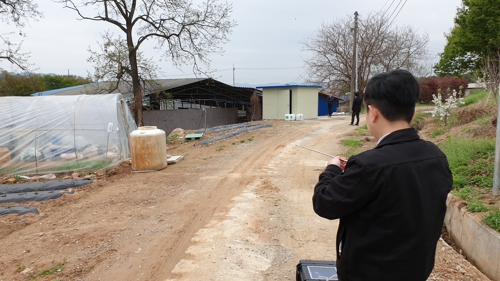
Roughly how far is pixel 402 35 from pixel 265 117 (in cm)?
1940

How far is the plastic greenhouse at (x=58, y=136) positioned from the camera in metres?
9.10

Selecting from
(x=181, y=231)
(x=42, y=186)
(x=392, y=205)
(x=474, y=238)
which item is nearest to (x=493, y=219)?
(x=474, y=238)

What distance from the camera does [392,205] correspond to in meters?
1.50

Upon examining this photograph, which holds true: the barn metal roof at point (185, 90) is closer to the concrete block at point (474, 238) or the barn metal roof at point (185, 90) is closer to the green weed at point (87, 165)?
the green weed at point (87, 165)

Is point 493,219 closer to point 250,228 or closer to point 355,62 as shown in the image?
point 250,228

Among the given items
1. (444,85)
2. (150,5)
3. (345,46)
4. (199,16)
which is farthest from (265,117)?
(444,85)

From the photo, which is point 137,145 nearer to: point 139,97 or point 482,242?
point 482,242

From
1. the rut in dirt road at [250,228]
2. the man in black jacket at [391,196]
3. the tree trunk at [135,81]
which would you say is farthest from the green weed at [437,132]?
the tree trunk at [135,81]

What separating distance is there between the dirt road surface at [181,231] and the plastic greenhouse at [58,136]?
1395 mm

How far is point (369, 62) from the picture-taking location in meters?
32.3

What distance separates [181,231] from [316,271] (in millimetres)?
2587

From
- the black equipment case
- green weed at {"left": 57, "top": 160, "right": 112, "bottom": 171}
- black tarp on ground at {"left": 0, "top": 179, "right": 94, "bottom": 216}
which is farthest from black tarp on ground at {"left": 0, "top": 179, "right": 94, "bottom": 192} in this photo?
the black equipment case

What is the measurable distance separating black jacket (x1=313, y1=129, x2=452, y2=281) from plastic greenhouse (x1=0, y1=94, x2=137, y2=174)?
29.2 ft

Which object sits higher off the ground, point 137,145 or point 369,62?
point 369,62
